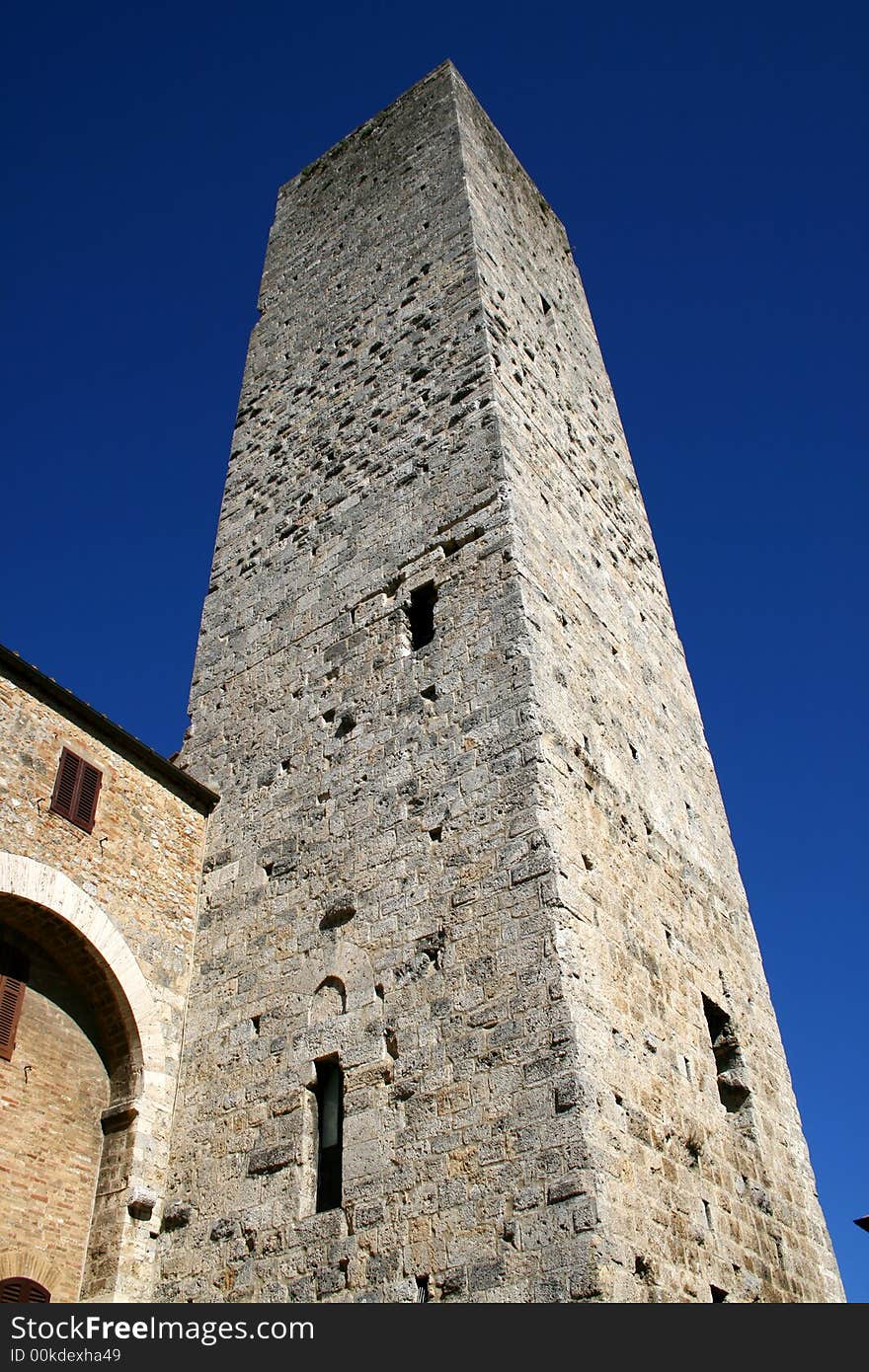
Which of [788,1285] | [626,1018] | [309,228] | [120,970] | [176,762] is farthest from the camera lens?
[309,228]

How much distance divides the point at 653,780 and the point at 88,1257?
17.7 feet

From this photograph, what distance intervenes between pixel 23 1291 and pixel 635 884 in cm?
463

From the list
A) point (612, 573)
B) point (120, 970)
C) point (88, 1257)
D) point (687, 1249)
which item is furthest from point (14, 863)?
point (612, 573)

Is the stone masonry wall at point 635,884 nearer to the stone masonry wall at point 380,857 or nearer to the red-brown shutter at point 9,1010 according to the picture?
the stone masonry wall at point 380,857

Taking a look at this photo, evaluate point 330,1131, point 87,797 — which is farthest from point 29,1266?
point 87,797

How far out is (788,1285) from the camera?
767 centimetres

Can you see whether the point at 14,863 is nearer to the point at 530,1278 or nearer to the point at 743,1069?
the point at 530,1278

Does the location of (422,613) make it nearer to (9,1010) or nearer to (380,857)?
(380,857)

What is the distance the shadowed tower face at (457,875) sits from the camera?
6.39 meters

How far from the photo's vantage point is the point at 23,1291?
698 centimetres

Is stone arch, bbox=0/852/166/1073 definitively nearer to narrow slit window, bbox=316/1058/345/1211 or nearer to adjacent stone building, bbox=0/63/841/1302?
adjacent stone building, bbox=0/63/841/1302

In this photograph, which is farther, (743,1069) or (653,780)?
(653,780)

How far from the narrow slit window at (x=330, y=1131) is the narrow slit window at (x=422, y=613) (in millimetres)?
3196

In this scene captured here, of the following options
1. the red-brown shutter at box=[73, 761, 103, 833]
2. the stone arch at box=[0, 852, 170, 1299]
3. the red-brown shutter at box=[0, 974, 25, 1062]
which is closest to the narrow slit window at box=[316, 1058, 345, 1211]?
the stone arch at box=[0, 852, 170, 1299]
